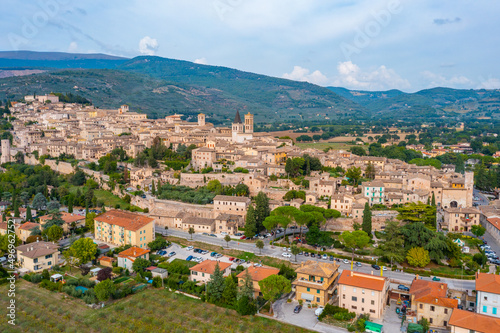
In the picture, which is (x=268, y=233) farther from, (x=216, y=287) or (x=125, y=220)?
(x=125, y=220)

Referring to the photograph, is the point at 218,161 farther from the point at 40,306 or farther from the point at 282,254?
the point at 40,306

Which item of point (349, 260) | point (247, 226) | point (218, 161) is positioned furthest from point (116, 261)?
point (218, 161)

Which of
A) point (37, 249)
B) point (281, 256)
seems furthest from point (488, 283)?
point (37, 249)

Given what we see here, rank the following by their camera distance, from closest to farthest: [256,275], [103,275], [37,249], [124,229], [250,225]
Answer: [256,275] < [103,275] < [37,249] < [124,229] < [250,225]

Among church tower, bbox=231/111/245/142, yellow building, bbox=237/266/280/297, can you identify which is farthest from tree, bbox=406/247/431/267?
church tower, bbox=231/111/245/142

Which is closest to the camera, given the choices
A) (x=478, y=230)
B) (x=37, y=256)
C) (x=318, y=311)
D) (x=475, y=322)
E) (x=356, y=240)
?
(x=475, y=322)

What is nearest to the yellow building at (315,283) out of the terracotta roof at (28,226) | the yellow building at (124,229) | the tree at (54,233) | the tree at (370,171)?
the yellow building at (124,229)
